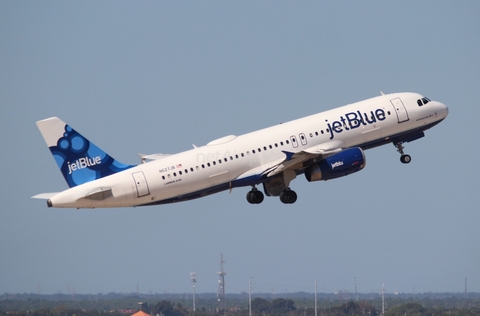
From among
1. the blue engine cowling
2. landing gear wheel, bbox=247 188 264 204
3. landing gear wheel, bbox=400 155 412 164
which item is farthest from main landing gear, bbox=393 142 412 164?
landing gear wheel, bbox=247 188 264 204

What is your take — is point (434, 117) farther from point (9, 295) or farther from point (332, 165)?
point (9, 295)

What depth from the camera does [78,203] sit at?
67.3 m

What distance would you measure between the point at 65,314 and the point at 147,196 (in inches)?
1679

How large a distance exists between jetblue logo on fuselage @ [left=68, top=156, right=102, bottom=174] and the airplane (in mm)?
72

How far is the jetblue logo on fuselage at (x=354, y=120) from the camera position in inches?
2874

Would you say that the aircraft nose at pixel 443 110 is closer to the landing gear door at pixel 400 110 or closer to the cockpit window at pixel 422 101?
the cockpit window at pixel 422 101

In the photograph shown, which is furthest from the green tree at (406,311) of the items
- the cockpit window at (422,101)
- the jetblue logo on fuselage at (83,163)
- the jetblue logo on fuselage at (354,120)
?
the jetblue logo on fuselage at (83,163)

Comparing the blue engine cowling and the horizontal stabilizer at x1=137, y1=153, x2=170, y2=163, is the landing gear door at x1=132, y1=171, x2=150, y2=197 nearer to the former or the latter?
the horizontal stabilizer at x1=137, y1=153, x2=170, y2=163

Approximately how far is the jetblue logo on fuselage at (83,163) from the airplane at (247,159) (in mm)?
72

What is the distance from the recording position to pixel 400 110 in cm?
7588

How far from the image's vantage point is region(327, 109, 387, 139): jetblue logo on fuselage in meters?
73.0

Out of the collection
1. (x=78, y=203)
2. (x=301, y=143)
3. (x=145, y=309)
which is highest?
(x=301, y=143)

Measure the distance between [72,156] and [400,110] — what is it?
25835 mm

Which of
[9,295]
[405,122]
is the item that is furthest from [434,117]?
[9,295]
